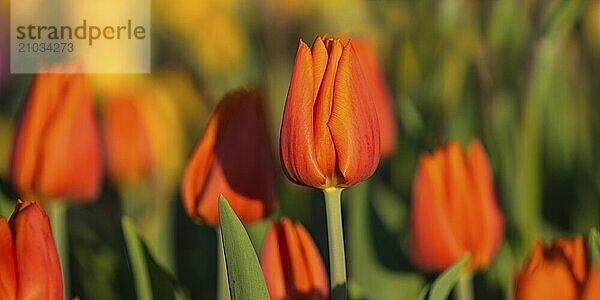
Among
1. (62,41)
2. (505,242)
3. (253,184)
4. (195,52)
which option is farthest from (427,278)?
(62,41)

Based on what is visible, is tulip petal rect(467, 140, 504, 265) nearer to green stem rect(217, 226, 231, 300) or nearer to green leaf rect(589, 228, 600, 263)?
green leaf rect(589, 228, 600, 263)

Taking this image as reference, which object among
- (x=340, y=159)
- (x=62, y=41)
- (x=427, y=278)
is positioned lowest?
(x=427, y=278)

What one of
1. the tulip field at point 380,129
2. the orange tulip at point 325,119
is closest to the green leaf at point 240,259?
the orange tulip at point 325,119

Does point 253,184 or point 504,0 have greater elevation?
point 504,0

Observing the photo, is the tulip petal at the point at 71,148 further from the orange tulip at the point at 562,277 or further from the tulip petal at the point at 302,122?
the orange tulip at the point at 562,277

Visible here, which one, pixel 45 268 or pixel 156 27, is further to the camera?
pixel 156 27

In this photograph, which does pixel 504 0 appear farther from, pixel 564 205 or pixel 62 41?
pixel 62 41
